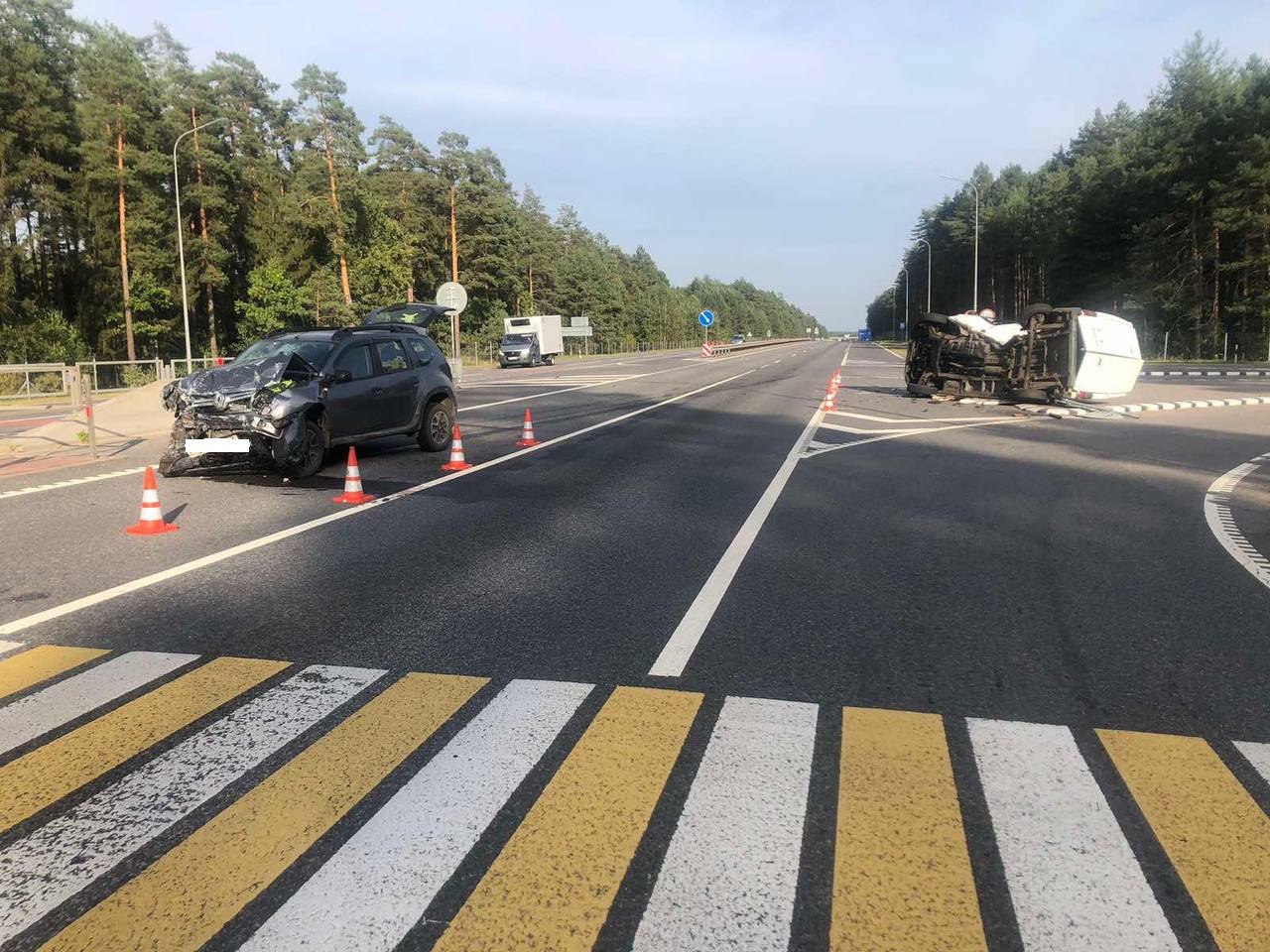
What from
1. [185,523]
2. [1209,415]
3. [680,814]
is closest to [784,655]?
[680,814]

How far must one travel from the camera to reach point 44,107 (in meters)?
45.7

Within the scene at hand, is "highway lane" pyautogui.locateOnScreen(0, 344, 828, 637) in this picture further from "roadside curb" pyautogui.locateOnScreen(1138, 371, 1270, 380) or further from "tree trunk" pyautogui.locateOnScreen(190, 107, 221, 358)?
"tree trunk" pyautogui.locateOnScreen(190, 107, 221, 358)

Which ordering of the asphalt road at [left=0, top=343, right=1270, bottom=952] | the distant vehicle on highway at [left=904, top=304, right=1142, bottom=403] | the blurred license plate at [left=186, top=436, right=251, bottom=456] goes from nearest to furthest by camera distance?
1. the asphalt road at [left=0, top=343, right=1270, bottom=952]
2. the blurred license plate at [left=186, top=436, right=251, bottom=456]
3. the distant vehicle on highway at [left=904, top=304, right=1142, bottom=403]

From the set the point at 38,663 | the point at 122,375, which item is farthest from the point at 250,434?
the point at 122,375

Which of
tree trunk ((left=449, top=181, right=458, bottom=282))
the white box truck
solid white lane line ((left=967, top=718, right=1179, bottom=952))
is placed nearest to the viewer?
solid white lane line ((left=967, top=718, right=1179, bottom=952))

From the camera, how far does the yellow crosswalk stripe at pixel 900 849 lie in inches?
99.3

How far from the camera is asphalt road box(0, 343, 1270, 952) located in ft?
8.68

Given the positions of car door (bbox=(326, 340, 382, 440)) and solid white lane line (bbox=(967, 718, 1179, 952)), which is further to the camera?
car door (bbox=(326, 340, 382, 440))

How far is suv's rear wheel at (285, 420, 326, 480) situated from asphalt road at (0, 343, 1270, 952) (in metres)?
2.02

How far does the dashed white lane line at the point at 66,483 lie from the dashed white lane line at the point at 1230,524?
12119 millimetres

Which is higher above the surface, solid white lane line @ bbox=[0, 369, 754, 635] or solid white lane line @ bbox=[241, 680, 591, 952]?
solid white lane line @ bbox=[0, 369, 754, 635]

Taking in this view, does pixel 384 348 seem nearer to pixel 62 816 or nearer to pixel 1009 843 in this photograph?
pixel 62 816

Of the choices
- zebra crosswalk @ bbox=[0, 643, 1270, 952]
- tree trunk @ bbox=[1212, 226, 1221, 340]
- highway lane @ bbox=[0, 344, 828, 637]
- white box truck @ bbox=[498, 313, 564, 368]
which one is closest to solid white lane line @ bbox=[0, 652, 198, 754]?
zebra crosswalk @ bbox=[0, 643, 1270, 952]

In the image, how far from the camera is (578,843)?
9.69 ft
